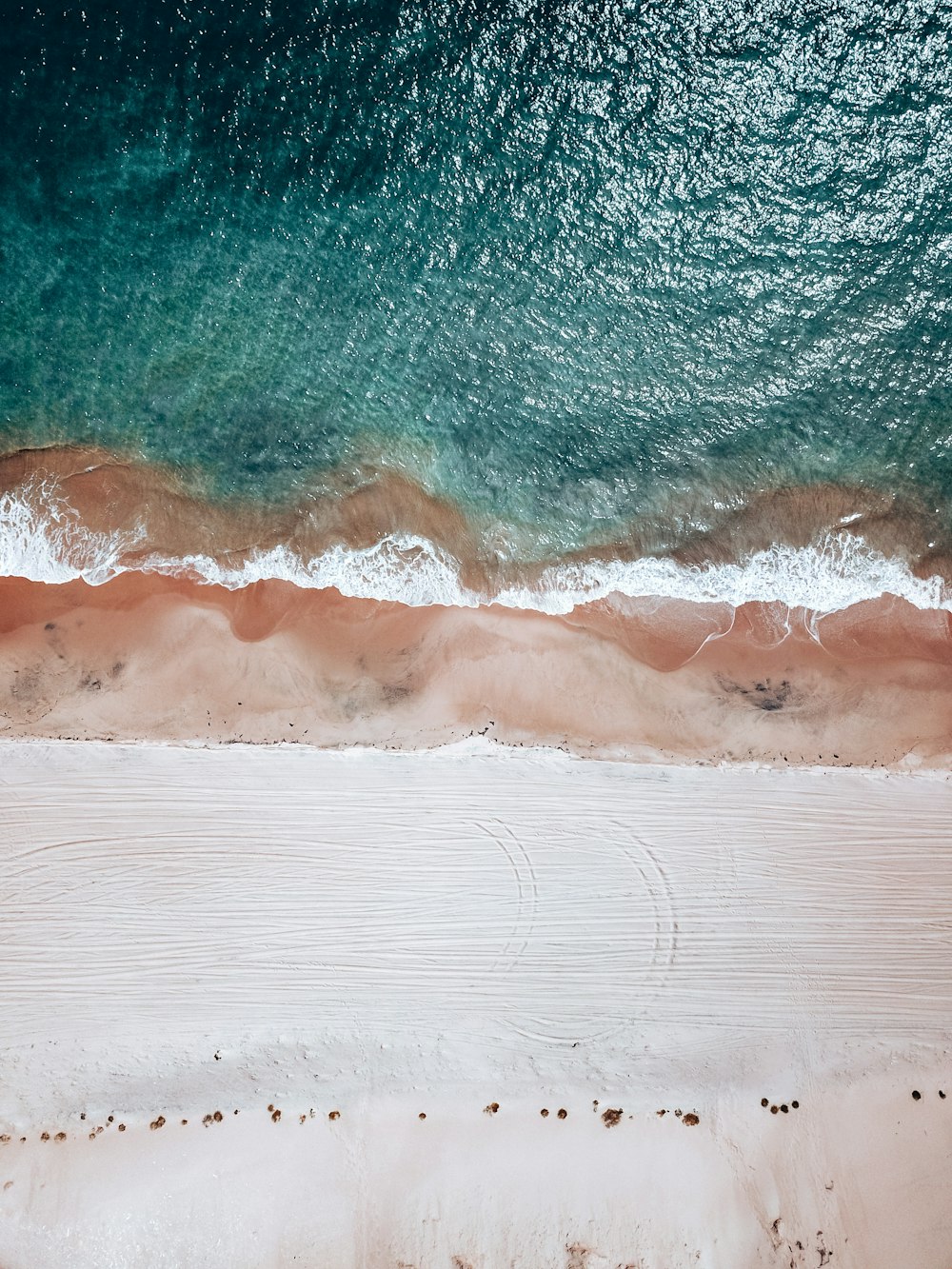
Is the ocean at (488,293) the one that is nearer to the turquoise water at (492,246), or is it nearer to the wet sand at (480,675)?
the turquoise water at (492,246)

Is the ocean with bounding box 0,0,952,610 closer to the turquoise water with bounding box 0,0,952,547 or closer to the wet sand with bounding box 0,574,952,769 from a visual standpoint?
the turquoise water with bounding box 0,0,952,547

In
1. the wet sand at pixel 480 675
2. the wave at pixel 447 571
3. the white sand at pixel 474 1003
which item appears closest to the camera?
the white sand at pixel 474 1003

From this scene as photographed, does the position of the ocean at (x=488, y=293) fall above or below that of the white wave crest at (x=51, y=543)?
above

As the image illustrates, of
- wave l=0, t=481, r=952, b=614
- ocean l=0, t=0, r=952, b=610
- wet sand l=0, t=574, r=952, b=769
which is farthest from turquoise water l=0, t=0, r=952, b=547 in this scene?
wet sand l=0, t=574, r=952, b=769

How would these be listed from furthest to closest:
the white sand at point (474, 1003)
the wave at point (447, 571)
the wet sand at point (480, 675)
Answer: the wave at point (447, 571)
the wet sand at point (480, 675)
the white sand at point (474, 1003)

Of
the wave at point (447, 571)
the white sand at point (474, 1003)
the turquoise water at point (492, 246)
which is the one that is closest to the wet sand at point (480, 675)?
the wave at point (447, 571)

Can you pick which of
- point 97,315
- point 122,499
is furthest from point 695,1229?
point 97,315

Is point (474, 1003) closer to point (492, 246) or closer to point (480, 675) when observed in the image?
point (480, 675)

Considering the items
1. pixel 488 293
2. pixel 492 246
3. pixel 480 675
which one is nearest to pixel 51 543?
pixel 480 675
